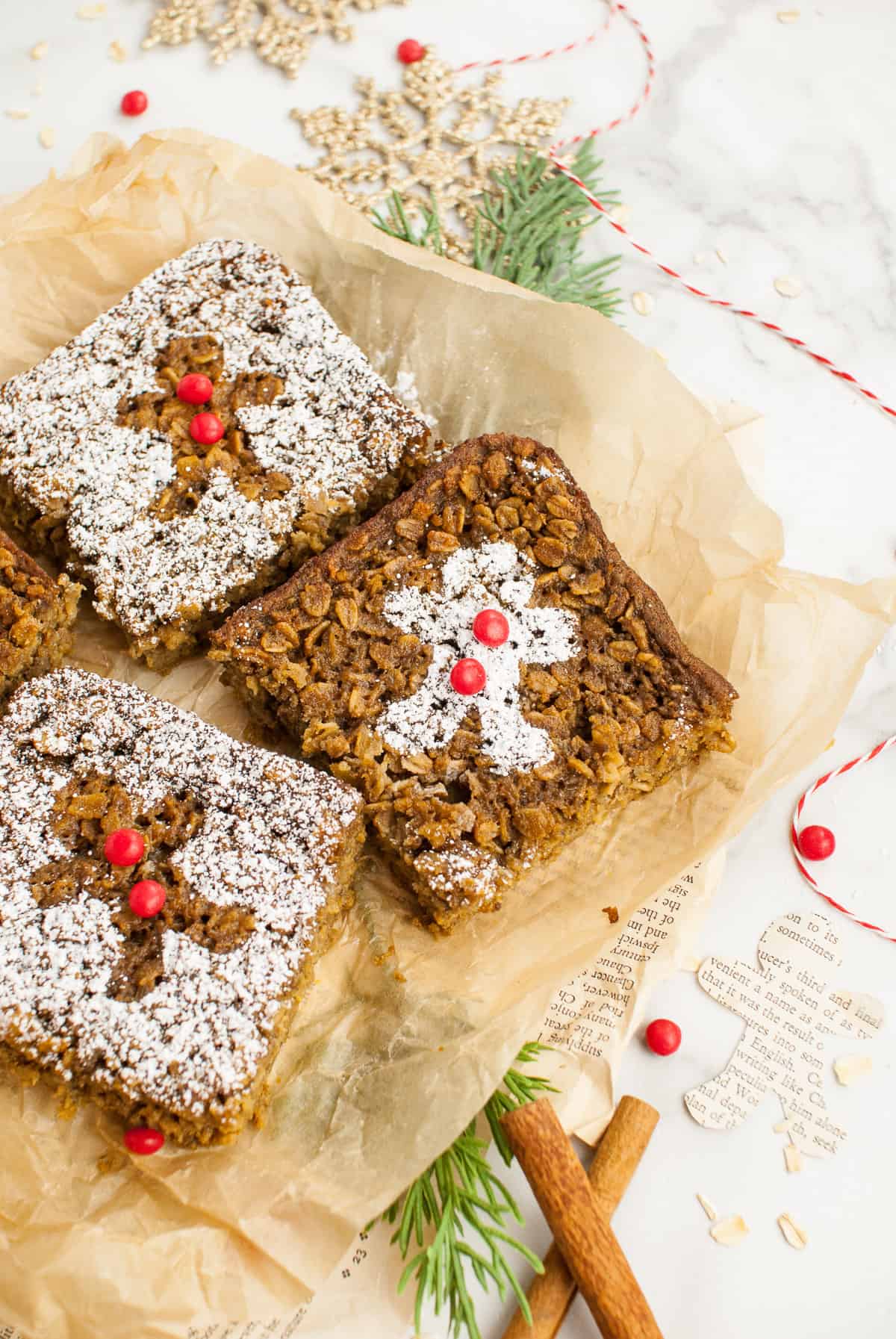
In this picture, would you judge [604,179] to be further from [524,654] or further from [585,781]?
[585,781]

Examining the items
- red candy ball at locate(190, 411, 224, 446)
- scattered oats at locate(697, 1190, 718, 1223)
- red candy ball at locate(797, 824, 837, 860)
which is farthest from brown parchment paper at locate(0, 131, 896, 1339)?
scattered oats at locate(697, 1190, 718, 1223)

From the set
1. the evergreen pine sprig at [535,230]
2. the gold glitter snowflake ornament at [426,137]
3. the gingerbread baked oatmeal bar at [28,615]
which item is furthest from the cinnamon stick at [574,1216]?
the gold glitter snowflake ornament at [426,137]

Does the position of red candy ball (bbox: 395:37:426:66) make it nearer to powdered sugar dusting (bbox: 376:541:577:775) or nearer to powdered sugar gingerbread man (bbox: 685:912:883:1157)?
powdered sugar dusting (bbox: 376:541:577:775)

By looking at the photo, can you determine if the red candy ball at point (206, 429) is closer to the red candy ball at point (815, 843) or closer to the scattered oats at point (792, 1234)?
the red candy ball at point (815, 843)

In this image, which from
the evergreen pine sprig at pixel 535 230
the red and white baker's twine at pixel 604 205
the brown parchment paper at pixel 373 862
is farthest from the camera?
the red and white baker's twine at pixel 604 205

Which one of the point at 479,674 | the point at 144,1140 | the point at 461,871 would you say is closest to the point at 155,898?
the point at 144,1140

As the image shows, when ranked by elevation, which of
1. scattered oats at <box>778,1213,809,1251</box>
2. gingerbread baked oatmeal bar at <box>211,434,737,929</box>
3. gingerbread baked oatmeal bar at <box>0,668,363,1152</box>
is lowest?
scattered oats at <box>778,1213,809,1251</box>

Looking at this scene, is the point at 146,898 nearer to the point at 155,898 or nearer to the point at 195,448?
the point at 155,898
